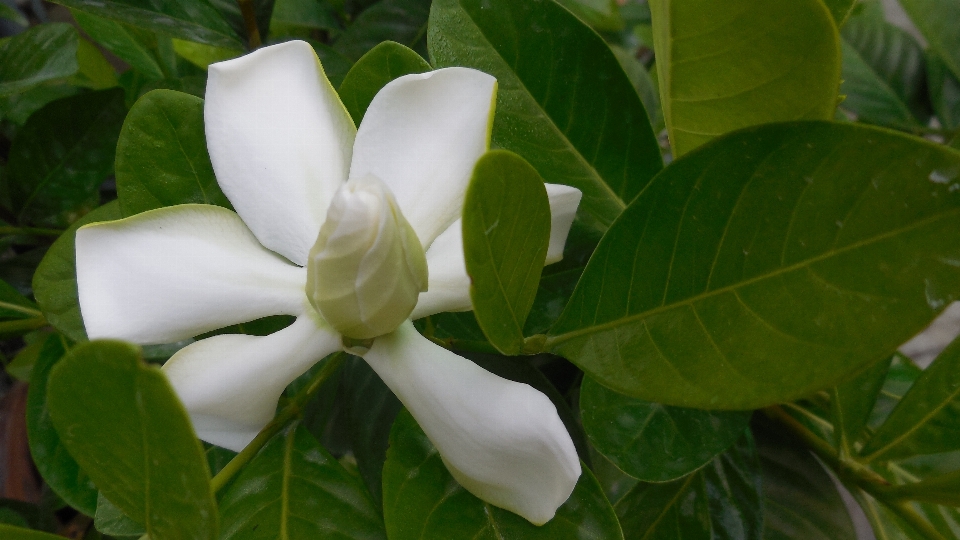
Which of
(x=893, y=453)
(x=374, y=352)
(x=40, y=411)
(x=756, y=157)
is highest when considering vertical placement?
(x=756, y=157)

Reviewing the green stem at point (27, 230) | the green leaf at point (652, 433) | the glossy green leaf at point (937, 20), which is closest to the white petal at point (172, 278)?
the green leaf at point (652, 433)

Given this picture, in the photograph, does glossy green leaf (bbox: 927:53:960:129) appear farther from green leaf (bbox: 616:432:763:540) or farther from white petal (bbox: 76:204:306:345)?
white petal (bbox: 76:204:306:345)

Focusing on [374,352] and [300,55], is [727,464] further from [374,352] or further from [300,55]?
[300,55]

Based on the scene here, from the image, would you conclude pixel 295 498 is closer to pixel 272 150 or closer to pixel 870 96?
pixel 272 150

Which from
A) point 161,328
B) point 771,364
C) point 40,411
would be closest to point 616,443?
point 771,364

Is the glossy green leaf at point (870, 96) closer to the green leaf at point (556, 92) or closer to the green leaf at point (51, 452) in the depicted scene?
the green leaf at point (556, 92)

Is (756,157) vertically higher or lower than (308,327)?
higher
